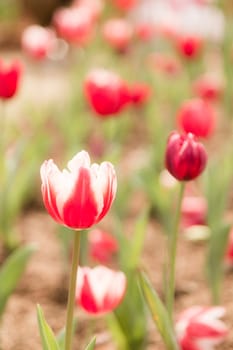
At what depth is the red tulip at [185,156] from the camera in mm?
1199

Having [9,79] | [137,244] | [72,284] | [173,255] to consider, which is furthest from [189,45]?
[72,284]

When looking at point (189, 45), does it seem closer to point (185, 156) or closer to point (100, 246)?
point (100, 246)

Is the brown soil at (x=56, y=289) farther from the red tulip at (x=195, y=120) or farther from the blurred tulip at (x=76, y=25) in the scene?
the blurred tulip at (x=76, y=25)

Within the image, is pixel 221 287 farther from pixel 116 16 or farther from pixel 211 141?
pixel 116 16

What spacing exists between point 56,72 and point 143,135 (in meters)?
1.55

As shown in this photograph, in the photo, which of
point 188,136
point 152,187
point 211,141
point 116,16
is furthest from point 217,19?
point 188,136

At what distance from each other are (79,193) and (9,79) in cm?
80

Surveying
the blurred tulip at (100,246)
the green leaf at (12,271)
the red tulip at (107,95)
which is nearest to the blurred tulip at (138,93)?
the red tulip at (107,95)

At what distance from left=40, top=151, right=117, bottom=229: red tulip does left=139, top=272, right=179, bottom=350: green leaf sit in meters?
0.18

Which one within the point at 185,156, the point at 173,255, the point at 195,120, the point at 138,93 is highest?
the point at 138,93

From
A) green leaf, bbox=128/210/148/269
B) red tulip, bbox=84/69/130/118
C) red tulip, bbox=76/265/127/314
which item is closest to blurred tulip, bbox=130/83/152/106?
red tulip, bbox=84/69/130/118

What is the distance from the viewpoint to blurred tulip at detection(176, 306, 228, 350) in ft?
4.05

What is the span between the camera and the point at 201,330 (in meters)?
1.24

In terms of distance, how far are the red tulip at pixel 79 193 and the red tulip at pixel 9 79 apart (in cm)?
76
